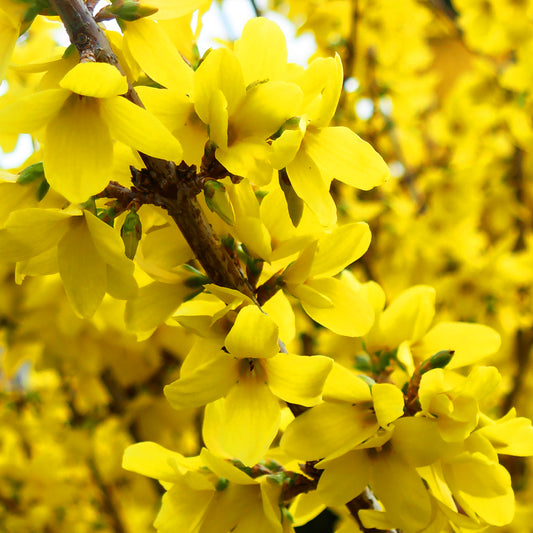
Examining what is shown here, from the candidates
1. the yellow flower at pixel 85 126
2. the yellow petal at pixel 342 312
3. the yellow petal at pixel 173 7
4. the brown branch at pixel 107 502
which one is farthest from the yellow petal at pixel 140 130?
the brown branch at pixel 107 502

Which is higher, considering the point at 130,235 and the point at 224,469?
the point at 130,235

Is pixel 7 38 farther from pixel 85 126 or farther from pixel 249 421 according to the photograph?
pixel 249 421

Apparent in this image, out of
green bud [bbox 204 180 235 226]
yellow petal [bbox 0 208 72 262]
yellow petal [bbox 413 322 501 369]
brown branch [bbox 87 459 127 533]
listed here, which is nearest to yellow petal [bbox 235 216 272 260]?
green bud [bbox 204 180 235 226]

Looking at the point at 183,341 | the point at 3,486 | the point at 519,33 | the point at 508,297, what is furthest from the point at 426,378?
the point at 3,486

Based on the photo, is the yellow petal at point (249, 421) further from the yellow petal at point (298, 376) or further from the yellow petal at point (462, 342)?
the yellow petal at point (462, 342)

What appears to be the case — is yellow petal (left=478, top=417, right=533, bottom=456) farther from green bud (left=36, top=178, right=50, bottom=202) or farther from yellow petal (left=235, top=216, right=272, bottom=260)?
green bud (left=36, top=178, right=50, bottom=202)

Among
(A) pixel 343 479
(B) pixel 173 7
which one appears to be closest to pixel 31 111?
(B) pixel 173 7
